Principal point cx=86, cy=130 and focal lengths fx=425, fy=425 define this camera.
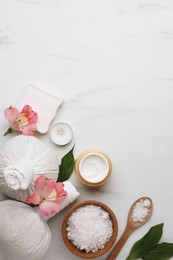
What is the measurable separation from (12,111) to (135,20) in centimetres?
48

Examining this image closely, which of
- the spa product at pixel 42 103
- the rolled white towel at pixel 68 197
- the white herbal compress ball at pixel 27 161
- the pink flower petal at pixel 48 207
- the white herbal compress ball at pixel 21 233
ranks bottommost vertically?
the white herbal compress ball at pixel 21 233

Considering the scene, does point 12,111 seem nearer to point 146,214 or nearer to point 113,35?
point 113,35

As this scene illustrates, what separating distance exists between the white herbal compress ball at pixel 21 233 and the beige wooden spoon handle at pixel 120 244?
0.22 m

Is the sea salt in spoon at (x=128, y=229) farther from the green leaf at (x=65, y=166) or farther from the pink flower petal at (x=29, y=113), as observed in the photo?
the pink flower petal at (x=29, y=113)

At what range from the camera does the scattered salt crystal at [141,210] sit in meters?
1.30

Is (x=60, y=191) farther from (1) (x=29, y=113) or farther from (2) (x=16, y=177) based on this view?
(1) (x=29, y=113)

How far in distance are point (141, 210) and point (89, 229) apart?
0.61 ft

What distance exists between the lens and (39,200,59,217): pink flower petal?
1.14 metres

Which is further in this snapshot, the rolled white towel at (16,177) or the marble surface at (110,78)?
the marble surface at (110,78)

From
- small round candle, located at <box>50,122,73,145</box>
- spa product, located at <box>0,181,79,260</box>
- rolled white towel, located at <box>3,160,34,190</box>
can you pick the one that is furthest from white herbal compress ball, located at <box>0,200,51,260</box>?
small round candle, located at <box>50,122,73,145</box>

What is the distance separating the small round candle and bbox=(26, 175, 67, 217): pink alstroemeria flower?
0.20m

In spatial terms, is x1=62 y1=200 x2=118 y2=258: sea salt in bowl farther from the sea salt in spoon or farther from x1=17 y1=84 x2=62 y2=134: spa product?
x1=17 y1=84 x2=62 y2=134: spa product

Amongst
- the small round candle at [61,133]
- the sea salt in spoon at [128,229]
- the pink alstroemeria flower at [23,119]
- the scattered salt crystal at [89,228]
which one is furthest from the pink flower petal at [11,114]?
the sea salt in spoon at [128,229]

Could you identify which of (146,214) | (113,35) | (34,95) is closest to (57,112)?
(34,95)
